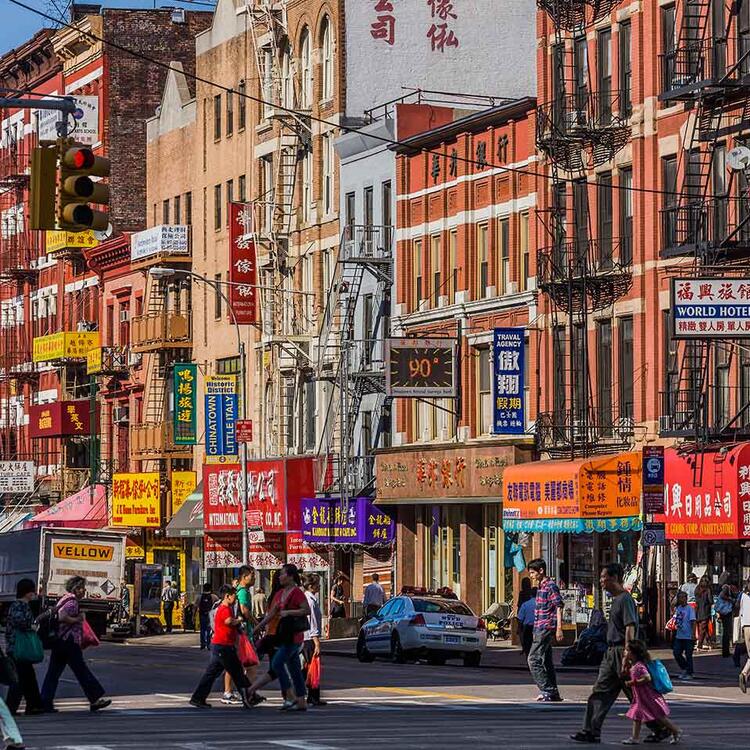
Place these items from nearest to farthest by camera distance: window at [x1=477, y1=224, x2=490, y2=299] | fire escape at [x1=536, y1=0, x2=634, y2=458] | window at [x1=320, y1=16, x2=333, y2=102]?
fire escape at [x1=536, y1=0, x2=634, y2=458] → window at [x1=477, y1=224, x2=490, y2=299] → window at [x1=320, y1=16, x2=333, y2=102]

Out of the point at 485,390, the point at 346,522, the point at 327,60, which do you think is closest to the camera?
the point at 485,390

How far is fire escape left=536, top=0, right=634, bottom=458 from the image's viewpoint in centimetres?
4953

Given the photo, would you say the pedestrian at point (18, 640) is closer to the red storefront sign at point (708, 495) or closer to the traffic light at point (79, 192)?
the traffic light at point (79, 192)

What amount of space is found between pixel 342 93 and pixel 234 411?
12.0 m

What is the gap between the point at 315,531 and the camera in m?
64.2

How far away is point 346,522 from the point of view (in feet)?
204

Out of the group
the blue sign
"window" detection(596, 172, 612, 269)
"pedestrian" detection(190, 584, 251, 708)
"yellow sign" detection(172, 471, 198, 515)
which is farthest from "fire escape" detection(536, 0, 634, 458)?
"yellow sign" detection(172, 471, 198, 515)

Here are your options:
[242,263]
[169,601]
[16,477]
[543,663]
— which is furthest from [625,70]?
[16,477]

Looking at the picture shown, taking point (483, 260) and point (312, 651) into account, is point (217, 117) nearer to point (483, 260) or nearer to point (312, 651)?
point (483, 260)

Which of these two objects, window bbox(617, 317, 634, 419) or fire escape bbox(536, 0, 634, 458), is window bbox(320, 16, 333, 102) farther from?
window bbox(617, 317, 634, 419)

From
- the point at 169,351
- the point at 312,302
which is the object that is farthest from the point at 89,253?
the point at 312,302

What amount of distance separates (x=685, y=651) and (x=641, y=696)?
14.3 metres

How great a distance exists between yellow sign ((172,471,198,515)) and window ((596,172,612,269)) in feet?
98.0

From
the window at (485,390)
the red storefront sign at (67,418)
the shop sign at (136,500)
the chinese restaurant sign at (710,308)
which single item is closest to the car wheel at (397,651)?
the chinese restaurant sign at (710,308)
